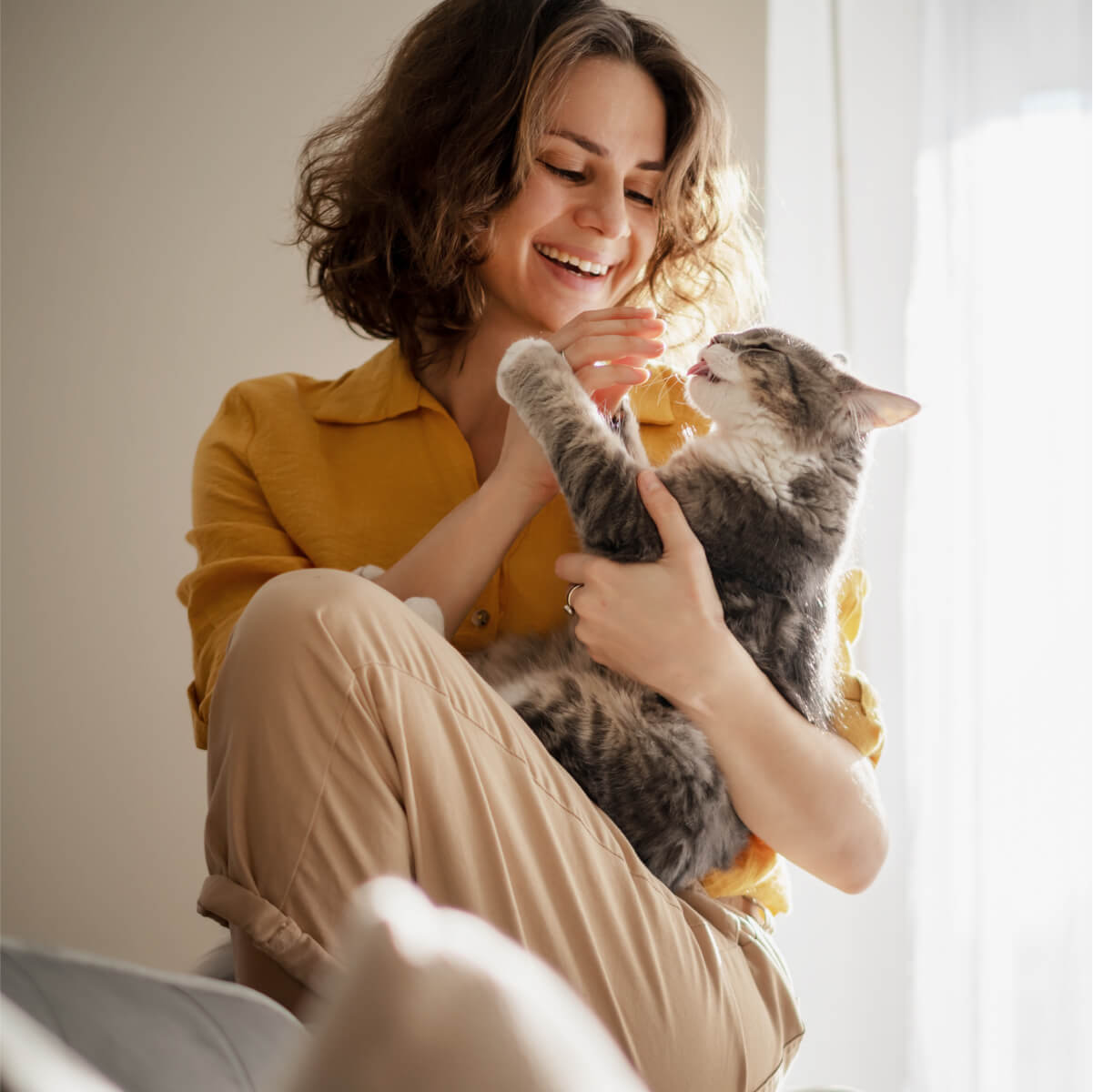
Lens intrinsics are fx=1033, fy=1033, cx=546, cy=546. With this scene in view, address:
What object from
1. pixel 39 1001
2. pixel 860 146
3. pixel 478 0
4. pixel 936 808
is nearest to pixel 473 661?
pixel 39 1001

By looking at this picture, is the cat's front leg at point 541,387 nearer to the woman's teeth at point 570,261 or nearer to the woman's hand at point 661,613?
the woman's hand at point 661,613

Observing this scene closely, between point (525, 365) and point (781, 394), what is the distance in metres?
0.36

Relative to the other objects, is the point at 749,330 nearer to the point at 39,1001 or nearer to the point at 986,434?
the point at 986,434

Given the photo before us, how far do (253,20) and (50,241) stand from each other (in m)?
0.75

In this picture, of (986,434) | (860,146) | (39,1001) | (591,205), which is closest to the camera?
(39,1001)

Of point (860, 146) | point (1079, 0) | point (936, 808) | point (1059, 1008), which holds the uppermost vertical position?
point (1079, 0)

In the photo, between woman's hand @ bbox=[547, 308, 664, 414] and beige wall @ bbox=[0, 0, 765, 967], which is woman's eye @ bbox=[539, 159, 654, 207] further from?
beige wall @ bbox=[0, 0, 765, 967]

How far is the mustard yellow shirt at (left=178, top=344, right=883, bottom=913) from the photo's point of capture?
5.00 feet

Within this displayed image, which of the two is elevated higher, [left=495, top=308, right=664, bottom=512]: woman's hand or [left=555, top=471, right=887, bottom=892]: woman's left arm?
[left=495, top=308, right=664, bottom=512]: woman's hand

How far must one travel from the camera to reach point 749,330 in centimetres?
151

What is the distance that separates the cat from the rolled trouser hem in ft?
1.21

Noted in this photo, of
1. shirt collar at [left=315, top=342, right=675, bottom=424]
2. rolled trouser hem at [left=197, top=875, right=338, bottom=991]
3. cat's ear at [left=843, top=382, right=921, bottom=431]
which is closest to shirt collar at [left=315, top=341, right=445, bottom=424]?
shirt collar at [left=315, top=342, right=675, bottom=424]

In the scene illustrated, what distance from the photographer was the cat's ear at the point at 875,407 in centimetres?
136

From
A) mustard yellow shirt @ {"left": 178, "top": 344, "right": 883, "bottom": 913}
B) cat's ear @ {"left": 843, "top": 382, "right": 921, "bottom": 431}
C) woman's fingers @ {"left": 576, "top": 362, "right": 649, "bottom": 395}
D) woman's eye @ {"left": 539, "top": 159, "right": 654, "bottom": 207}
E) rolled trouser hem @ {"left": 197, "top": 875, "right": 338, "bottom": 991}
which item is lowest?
rolled trouser hem @ {"left": 197, "top": 875, "right": 338, "bottom": 991}
